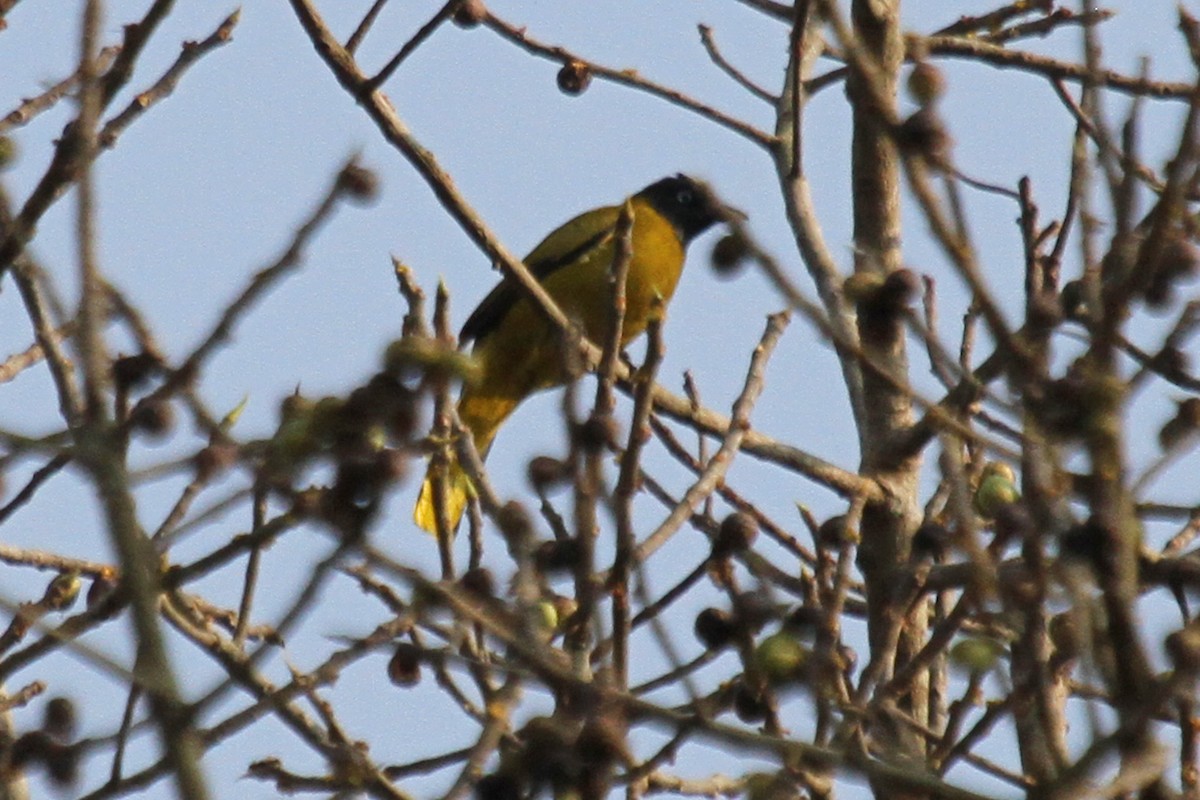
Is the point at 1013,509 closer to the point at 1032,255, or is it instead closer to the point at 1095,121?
the point at 1095,121

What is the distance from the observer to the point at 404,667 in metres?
2.92

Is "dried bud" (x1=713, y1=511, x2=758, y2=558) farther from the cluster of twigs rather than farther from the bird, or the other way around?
the bird

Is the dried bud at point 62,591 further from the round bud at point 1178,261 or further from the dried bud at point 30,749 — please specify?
the round bud at point 1178,261

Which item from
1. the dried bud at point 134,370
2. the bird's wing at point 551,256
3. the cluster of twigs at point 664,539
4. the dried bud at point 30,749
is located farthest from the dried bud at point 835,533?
the bird's wing at point 551,256

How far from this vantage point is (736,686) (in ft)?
8.84

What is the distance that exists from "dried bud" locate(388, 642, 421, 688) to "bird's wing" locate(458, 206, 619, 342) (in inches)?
166

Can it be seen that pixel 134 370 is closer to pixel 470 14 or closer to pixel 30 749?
pixel 30 749

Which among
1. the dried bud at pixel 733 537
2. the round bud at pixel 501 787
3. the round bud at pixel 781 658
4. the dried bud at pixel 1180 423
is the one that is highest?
the dried bud at pixel 733 537

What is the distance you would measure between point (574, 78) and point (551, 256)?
2.78m

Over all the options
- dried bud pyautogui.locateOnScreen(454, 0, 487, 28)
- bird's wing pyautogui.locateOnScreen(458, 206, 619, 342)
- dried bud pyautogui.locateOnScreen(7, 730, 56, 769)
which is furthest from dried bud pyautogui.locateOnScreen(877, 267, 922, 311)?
bird's wing pyautogui.locateOnScreen(458, 206, 619, 342)

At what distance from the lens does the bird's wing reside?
7609 millimetres

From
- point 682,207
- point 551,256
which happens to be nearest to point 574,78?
point 551,256

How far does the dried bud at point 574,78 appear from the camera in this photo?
518 centimetres

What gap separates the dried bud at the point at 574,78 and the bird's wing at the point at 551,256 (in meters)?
2.09
